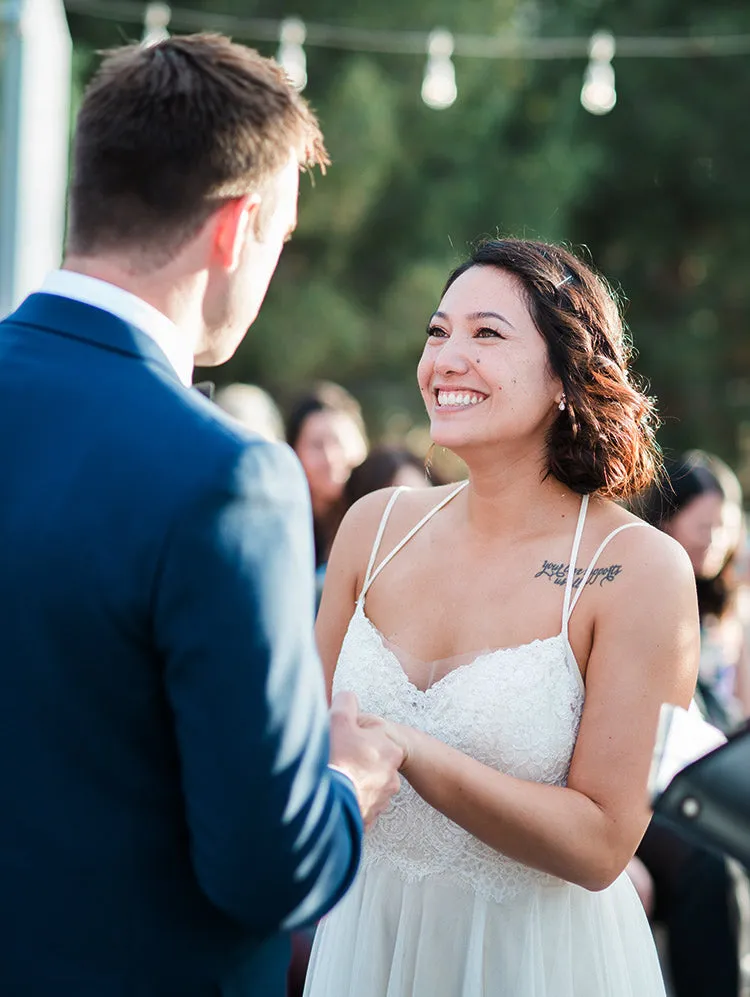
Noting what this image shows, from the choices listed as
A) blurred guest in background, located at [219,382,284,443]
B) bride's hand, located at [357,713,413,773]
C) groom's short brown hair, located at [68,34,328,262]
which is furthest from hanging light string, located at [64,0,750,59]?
groom's short brown hair, located at [68,34,328,262]

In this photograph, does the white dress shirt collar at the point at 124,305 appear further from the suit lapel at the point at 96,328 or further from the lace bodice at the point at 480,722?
the lace bodice at the point at 480,722

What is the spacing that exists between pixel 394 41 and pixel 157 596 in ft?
57.3

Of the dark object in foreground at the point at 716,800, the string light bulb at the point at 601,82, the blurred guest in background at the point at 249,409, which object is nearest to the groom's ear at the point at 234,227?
the dark object in foreground at the point at 716,800

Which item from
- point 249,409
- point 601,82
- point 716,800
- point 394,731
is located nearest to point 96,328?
point 394,731

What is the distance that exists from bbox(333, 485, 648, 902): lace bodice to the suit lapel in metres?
1.07

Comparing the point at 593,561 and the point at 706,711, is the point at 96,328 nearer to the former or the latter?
the point at 593,561

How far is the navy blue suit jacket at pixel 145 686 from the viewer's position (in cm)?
146

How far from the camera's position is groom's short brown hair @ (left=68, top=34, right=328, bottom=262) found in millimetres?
1582

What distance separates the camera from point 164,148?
1579 mm

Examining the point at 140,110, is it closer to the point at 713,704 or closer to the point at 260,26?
the point at 713,704

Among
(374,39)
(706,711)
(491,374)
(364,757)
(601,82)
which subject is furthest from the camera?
(374,39)

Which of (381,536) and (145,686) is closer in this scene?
(145,686)

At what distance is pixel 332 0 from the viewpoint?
18.1 meters

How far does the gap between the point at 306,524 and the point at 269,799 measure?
1.15 feet
